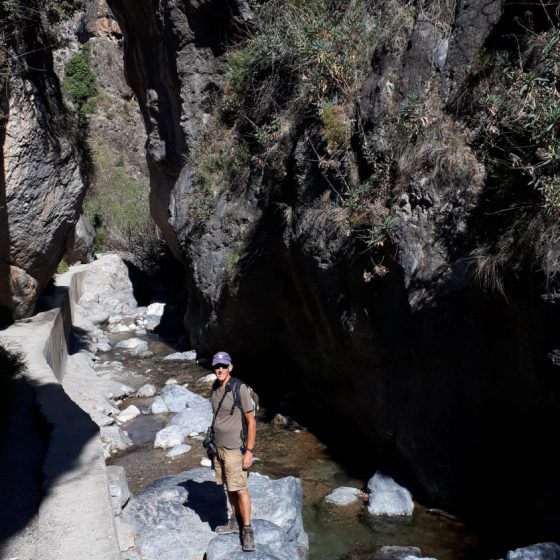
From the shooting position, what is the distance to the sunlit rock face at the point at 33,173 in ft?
28.8

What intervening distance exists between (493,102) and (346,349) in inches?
130

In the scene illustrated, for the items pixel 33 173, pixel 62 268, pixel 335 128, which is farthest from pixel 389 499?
pixel 62 268

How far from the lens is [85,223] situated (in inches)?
834

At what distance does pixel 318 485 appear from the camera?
7.39 metres

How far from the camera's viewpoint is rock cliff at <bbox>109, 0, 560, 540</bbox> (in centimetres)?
570

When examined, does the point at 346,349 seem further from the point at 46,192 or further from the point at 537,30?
the point at 46,192

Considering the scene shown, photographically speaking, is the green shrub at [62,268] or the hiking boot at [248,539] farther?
the green shrub at [62,268]

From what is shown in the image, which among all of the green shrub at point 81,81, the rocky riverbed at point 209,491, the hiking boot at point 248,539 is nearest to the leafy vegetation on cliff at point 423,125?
the rocky riverbed at point 209,491

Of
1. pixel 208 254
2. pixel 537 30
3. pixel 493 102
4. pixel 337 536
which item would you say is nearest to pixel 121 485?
pixel 337 536

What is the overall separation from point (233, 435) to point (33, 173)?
19.9ft

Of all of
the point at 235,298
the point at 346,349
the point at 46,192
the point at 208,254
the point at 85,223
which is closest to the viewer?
the point at 346,349

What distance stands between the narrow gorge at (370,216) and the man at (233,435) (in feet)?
7.69

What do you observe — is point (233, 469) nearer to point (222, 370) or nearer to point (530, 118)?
point (222, 370)

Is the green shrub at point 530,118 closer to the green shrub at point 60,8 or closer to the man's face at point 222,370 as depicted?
the man's face at point 222,370
